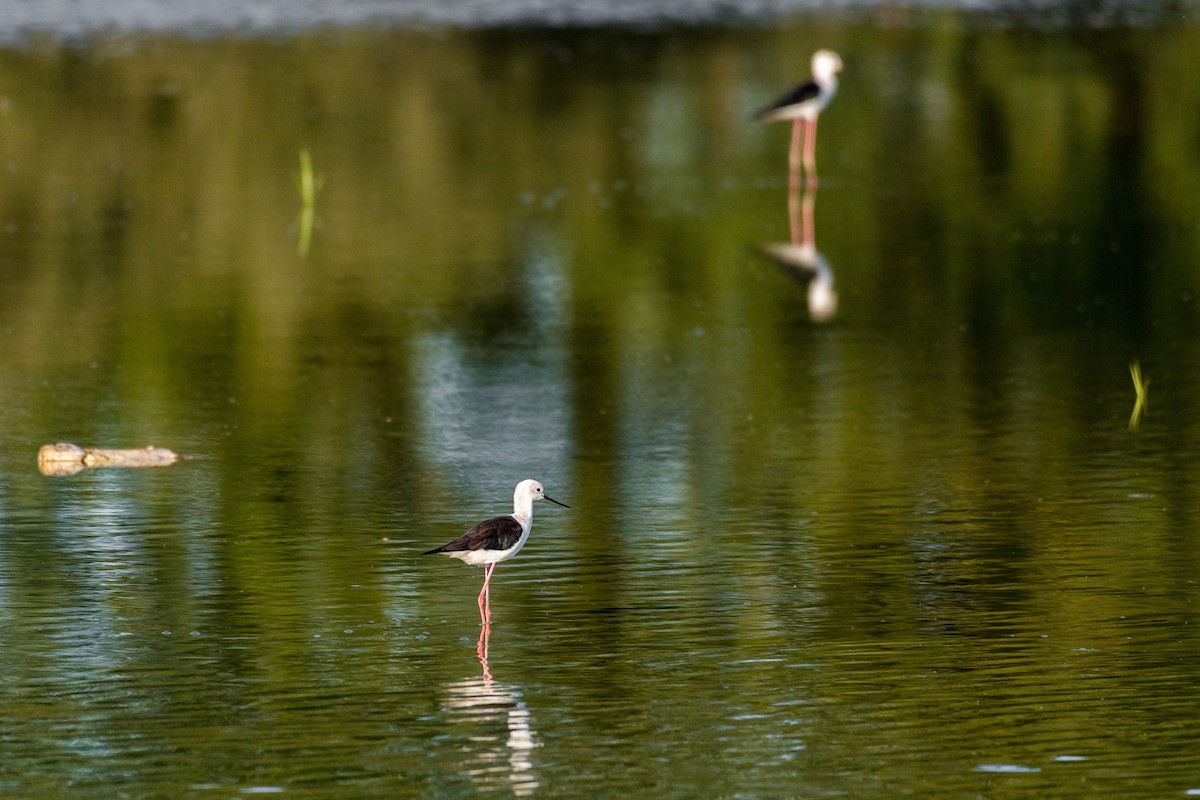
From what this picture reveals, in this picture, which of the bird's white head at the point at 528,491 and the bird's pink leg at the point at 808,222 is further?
the bird's pink leg at the point at 808,222

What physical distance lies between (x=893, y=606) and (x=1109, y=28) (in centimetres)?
3415

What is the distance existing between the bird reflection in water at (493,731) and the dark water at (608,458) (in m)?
0.02

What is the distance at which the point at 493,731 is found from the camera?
8.78 metres

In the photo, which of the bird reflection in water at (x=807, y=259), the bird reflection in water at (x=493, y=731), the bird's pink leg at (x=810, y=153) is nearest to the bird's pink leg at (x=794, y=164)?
the bird's pink leg at (x=810, y=153)

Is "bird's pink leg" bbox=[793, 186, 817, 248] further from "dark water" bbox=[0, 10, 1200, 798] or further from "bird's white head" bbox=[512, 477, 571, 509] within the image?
"bird's white head" bbox=[512, 477, 571, 509]

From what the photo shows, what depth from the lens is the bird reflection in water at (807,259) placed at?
19.5m

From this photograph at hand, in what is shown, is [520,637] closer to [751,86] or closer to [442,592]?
[442,592]

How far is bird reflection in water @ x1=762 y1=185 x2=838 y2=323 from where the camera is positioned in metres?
19.5

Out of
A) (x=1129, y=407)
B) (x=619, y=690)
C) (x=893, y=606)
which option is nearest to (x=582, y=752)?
(x=619, y=690)

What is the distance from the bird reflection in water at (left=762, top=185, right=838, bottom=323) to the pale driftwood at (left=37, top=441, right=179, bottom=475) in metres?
6.41

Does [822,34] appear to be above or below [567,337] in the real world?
above

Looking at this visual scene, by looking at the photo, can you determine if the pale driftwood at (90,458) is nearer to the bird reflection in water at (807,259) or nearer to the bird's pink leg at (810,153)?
the bird reflection in water at (807,259)

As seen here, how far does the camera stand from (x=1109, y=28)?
140ft

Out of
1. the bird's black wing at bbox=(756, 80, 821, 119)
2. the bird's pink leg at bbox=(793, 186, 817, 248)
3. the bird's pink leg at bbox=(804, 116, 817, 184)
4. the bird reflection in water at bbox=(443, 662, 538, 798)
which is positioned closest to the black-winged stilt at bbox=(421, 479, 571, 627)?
the bird reflection in water at bbox=(443, 662, 538, 798)
